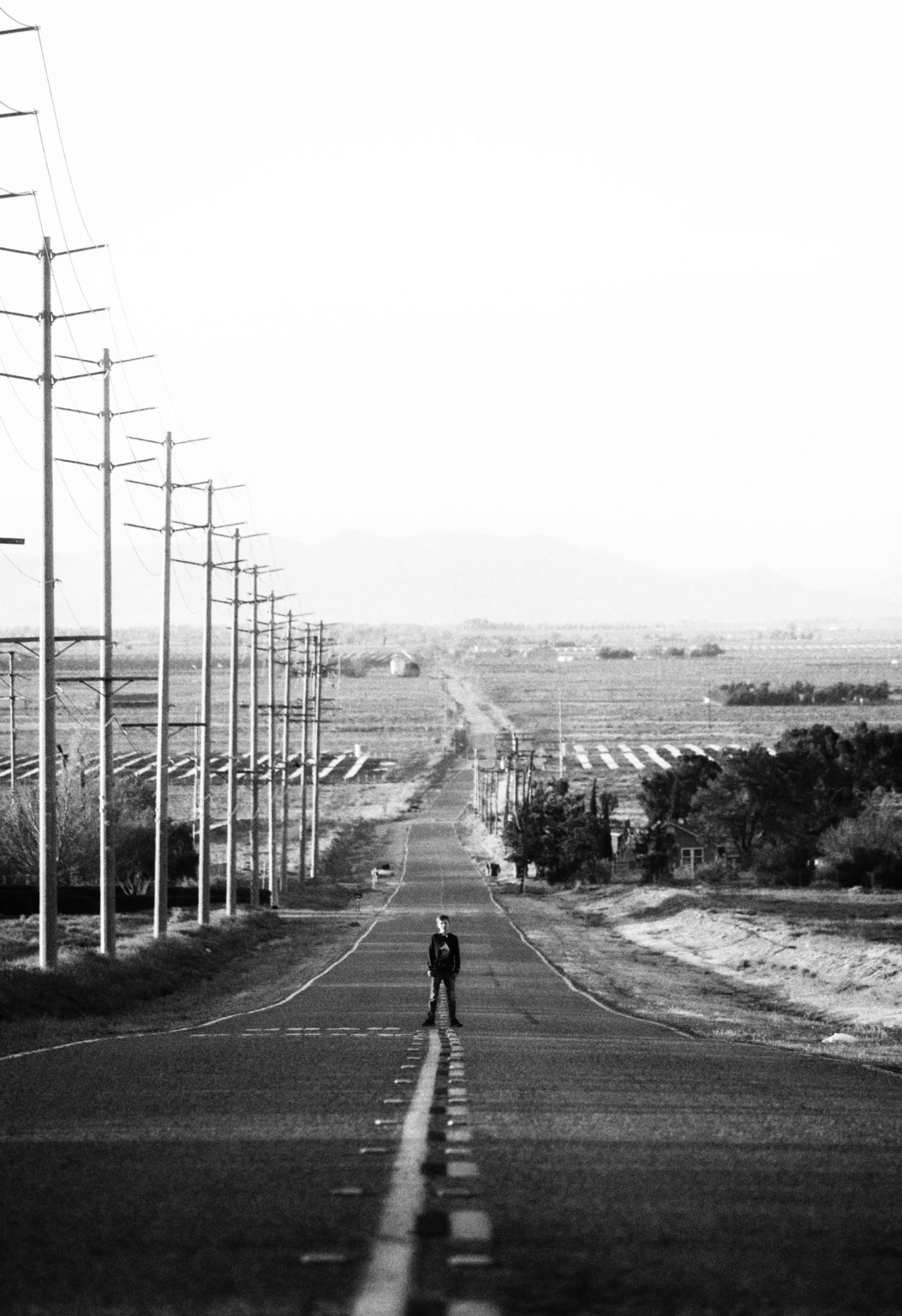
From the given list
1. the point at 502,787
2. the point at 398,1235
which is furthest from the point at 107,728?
the point at 502,787

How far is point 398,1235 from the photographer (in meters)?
7.96

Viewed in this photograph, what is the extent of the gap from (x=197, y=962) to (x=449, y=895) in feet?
117

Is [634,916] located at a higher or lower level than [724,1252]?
lower

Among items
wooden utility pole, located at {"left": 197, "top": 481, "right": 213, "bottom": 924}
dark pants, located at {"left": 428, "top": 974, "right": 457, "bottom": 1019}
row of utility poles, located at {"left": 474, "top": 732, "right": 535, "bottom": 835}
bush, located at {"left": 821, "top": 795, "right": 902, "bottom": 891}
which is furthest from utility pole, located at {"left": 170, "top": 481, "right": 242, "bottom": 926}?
row of utility poles, located at {"left": 474, "top": 732, "right": 535, "bottom": 835}

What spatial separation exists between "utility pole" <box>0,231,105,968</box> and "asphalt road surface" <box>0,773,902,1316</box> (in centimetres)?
1102

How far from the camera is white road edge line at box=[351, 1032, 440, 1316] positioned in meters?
6.72

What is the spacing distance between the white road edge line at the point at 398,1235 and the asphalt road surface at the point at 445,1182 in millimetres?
20

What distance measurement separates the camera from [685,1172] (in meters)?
9.88

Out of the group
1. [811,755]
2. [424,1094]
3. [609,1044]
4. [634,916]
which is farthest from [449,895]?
[424,1094]

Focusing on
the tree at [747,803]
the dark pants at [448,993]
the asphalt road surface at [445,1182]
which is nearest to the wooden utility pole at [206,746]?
the dark pants at [448,993]

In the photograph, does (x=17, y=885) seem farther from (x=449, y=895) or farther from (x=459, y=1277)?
(x=459, y=1277)

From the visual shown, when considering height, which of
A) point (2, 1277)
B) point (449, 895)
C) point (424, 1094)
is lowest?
point (449, 895)

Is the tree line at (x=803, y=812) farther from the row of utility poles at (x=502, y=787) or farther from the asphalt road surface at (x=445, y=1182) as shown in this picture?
Result: the asphalt road surface at (x=445, y=1182)

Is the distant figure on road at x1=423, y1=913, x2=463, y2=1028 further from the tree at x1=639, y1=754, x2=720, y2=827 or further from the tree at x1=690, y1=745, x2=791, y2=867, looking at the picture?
the tree at x1=639, y1=754, x2=720, y2=827
